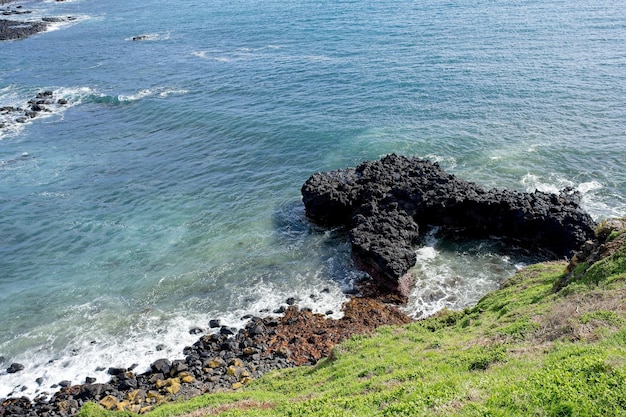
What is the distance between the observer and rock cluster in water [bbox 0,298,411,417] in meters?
28.5

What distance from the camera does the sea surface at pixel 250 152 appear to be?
1422 inches

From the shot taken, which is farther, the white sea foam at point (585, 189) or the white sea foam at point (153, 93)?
the white sea foam at point (153, 93)

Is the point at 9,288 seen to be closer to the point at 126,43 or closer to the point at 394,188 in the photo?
the point at 394,188

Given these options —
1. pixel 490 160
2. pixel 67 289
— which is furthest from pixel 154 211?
pixel 490 160

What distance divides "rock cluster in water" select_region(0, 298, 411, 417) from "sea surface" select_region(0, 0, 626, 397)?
1.18 metres

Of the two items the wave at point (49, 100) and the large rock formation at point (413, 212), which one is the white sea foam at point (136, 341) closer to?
the large rock formation at point (413, 212)

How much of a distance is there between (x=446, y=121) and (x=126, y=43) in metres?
81.1

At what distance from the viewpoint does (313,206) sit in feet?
145

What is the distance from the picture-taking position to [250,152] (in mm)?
58312

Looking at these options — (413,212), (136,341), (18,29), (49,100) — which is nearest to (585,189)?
(413,212)

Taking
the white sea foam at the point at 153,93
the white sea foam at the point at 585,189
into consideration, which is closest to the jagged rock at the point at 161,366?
the white sea foam at the point at 585,189

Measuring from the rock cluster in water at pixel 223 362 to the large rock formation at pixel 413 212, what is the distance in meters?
4.64

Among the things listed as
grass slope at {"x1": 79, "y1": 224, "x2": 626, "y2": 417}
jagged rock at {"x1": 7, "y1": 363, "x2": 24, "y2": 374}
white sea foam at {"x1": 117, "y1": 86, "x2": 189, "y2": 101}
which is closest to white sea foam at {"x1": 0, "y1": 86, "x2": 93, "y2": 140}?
white sea foam at {"x1": 117, "y1": 86, "x2": 189, "y2": 101}

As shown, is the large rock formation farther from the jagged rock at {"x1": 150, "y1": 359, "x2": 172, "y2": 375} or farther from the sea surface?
the jagged rock at {"x1": 150, "y1": 359, "x2": 172, "y2": 375}
